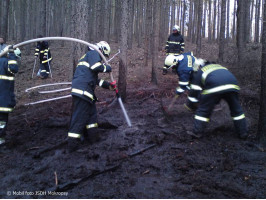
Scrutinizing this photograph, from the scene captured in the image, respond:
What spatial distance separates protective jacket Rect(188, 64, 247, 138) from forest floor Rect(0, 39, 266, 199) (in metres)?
0.41

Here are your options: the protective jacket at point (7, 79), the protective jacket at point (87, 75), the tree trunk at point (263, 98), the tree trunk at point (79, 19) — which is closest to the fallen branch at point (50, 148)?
the protective jacket at point (87, 75)

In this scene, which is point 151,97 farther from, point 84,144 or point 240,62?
point 240,62

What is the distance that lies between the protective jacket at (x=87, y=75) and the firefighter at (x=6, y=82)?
1694 mm

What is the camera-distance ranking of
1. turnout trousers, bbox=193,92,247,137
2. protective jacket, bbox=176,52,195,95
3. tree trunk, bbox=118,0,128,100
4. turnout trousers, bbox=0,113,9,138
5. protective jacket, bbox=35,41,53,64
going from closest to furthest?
turnout trousers, bbox=193,92,247,137, protective jacket, bbox=176,52,195,95, turnout trousers, bbox=0,113,9,138, tree trunk, bbox=118,0,128,100, protective jacket, bbox=35,41,53,64

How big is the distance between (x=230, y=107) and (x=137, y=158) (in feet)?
6.93

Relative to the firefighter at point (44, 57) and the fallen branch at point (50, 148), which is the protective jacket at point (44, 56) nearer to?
the firefighter at point (44, 57)

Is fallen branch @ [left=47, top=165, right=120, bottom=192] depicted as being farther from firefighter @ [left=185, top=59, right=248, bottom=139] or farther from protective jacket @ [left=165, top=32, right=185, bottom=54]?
protective jacket @ [left=165, top=32, right=185, bottom=54]

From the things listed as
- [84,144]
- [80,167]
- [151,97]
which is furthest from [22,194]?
[151,97]

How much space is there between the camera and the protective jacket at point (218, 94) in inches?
174

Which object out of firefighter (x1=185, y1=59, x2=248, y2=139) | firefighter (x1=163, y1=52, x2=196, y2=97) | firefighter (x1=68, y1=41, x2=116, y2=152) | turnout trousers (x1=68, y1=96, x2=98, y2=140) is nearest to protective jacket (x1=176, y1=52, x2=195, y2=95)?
firefighter (x1=163, y1=52, x2=196, y2=97)

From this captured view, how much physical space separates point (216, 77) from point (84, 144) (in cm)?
317

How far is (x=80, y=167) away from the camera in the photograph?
4219 mm

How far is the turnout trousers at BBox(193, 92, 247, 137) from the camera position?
455 cm

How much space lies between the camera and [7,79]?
5.58 meters
